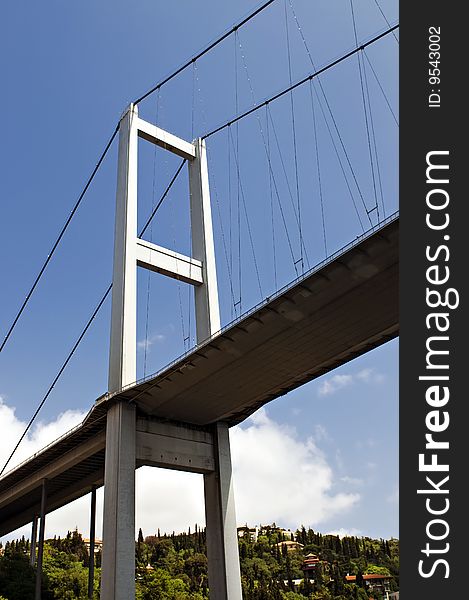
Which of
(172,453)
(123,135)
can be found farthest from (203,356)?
(123,135)

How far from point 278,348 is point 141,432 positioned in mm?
5504

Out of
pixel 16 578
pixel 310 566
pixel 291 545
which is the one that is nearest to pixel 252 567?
pixel 310 566

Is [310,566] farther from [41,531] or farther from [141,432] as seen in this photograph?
[141,432]

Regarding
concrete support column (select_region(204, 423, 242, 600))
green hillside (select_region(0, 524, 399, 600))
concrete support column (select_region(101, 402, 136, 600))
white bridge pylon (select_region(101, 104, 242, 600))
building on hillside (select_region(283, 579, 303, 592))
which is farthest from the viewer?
building on hillside (select_region(283, 579, 303, 592))

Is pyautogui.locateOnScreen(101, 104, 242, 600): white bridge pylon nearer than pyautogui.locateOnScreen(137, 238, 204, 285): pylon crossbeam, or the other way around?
pyautogui.locateOnScreen(101, 104, 242, 600): white bridge pylon

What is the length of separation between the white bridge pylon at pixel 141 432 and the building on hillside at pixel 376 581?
40880mm

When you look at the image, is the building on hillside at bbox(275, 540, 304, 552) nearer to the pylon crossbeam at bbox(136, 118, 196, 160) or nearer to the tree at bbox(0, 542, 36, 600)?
the tree at bbox(0, 542, 36, 600)

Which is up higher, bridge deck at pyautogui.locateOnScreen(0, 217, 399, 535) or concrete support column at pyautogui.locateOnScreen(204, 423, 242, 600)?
bridge deck at pyautogui.locateOnScreen(0, 217, 399, 535)

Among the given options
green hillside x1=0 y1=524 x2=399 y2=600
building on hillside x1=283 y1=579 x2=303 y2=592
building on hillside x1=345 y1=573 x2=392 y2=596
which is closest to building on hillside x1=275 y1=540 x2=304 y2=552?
green hillside x1=0 y1=524 x2=399 y2=600

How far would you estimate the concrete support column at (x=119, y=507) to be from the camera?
1945 cm

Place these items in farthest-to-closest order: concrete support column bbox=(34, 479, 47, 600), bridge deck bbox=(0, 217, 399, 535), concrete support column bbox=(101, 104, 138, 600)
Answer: concrete support column bbox=(34, 479, 47, 600) → concrete support column bbox=(101, 104, 138, 600) → bridge deck bbox=(0, 217, 399, 535)

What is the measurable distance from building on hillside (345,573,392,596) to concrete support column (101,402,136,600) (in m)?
44.1

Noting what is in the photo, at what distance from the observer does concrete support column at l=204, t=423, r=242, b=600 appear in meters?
21.9

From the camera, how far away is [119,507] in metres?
19.9
